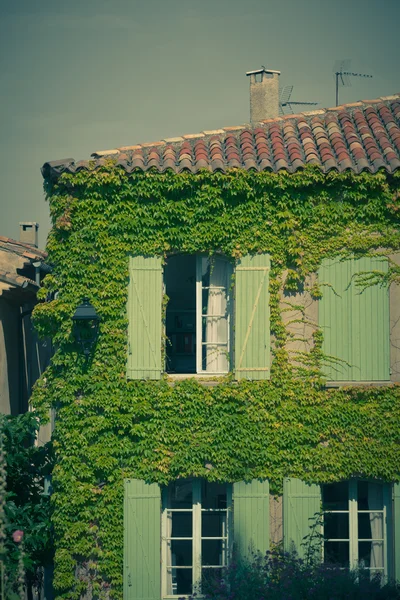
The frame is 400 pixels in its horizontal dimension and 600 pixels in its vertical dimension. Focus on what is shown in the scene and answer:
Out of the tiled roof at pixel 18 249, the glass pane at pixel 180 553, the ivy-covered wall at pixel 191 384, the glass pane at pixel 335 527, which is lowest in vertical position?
the glass pane at pixel 180 553

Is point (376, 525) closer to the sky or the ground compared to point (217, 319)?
closer to the ground

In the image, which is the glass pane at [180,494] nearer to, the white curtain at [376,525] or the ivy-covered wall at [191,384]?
the ivy-covered wall at [191,384]

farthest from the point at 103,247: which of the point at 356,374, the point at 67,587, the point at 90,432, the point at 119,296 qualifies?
the point at 67,587

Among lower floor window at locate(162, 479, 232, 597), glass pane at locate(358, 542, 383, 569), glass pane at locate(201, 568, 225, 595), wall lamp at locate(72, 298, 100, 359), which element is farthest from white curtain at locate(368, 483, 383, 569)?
wall lamp at locate(72, 298, 100, 359)

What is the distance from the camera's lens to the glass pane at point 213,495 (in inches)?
509

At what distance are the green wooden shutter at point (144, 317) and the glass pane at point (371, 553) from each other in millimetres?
3925

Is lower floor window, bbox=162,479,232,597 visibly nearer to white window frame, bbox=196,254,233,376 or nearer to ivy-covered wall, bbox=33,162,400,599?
ivy-covered wall, bbox=33,162,400,599

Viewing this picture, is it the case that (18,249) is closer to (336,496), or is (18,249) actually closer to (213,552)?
(213,552)

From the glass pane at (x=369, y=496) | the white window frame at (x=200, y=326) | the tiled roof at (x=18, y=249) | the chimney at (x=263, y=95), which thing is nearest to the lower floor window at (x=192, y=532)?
the white window frame at (x=200, y=326)

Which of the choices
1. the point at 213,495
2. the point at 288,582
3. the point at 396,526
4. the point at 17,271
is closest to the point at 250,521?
the point at 213,495

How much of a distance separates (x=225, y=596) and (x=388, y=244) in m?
5.53

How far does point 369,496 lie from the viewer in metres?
13.0

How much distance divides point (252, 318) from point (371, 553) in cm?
387

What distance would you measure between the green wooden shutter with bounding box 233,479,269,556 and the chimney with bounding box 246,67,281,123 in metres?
7.08
